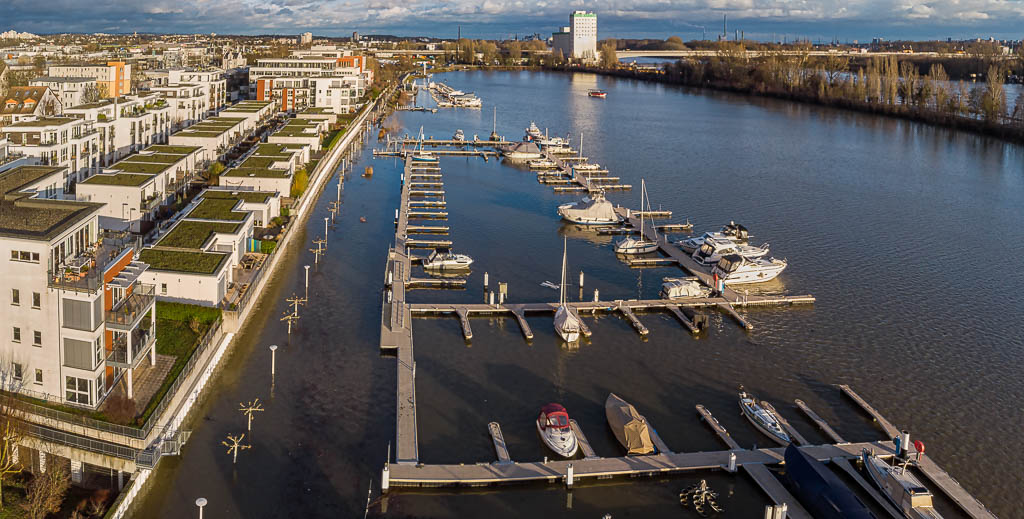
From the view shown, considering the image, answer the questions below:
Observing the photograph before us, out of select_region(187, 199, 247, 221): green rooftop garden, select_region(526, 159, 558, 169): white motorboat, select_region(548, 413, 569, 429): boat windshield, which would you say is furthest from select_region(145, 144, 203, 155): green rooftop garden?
select_region(548, 413, 569, 429): boat windshield

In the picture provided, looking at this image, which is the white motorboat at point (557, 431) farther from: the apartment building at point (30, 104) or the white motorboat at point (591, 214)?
the apartment building at point (30, 104)

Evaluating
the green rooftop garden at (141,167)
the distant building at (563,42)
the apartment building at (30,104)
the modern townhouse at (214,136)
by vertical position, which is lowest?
the green rooftop garden at (141,167)

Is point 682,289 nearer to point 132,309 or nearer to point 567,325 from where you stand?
point 567,325

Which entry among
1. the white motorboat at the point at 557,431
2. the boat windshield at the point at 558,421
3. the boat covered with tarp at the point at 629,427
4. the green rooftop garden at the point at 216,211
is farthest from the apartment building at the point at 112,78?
the boat covered with tarp at the point at 629,427

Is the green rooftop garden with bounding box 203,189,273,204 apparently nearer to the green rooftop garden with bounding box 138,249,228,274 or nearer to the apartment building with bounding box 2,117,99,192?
the apartment building with bounding box 2,117,99,192

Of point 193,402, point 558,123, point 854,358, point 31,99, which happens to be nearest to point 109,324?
point 193,402

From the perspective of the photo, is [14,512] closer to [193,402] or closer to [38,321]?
[38,321]
